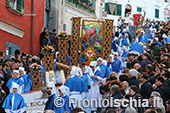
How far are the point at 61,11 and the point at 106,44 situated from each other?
33.9 ft

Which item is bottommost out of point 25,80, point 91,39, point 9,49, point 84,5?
point 25,80

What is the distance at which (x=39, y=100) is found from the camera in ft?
55.0

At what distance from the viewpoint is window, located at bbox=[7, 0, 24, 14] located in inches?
889

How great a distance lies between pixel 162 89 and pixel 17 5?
13.2 metres

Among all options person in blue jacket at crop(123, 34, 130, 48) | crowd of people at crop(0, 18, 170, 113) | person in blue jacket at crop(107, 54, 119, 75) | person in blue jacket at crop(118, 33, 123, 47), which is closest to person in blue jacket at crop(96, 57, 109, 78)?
crowd of people at crop(0, 18, 170, 113)

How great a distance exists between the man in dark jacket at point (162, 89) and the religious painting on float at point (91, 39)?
941 centimetres

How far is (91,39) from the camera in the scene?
21.9 meters

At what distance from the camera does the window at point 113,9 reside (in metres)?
54.6

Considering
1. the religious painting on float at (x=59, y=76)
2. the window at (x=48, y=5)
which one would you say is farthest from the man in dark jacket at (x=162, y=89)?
the window at (x=48, y=5)

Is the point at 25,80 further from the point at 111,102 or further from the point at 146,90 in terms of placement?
the point at 111,102

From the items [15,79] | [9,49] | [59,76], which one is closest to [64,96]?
[15,79]

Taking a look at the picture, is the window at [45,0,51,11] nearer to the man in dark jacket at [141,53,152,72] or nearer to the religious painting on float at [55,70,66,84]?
the religious painting on float at [55,70,66,84]

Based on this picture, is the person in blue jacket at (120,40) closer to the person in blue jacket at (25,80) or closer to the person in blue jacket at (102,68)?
the person in blue jacket at (102,68)

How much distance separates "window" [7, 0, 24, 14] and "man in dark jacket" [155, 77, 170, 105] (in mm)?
11773
